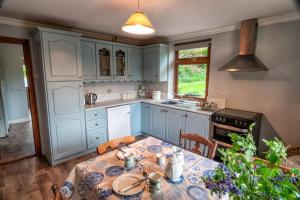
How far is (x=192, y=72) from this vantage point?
3.50 meters

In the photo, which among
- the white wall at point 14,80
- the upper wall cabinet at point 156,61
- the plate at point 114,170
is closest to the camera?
the plate at point 114,170

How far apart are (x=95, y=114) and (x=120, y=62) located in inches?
50.8

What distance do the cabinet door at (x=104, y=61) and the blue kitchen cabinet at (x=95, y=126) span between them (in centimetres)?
73

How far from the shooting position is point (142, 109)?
3.76 m

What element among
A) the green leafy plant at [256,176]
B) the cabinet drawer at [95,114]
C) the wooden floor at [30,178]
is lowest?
the wooden floor at [30,178]

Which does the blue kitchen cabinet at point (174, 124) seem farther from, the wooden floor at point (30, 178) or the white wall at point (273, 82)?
the wooden floor at point (30, 178)

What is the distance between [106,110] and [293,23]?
124 inches

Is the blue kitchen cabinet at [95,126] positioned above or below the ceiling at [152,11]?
below

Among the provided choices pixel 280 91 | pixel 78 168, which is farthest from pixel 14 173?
pixel 280 91

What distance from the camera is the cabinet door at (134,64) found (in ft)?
12.1

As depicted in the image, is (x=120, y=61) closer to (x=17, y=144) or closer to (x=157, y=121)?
(x=157, y=121)

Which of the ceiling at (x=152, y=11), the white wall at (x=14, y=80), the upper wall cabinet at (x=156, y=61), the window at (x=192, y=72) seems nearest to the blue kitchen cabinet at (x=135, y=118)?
the upper wall cabinet at (x=156, y=61)

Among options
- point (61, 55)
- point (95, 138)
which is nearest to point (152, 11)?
point (61, 55)

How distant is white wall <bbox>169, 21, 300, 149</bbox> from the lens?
7.36 ft
